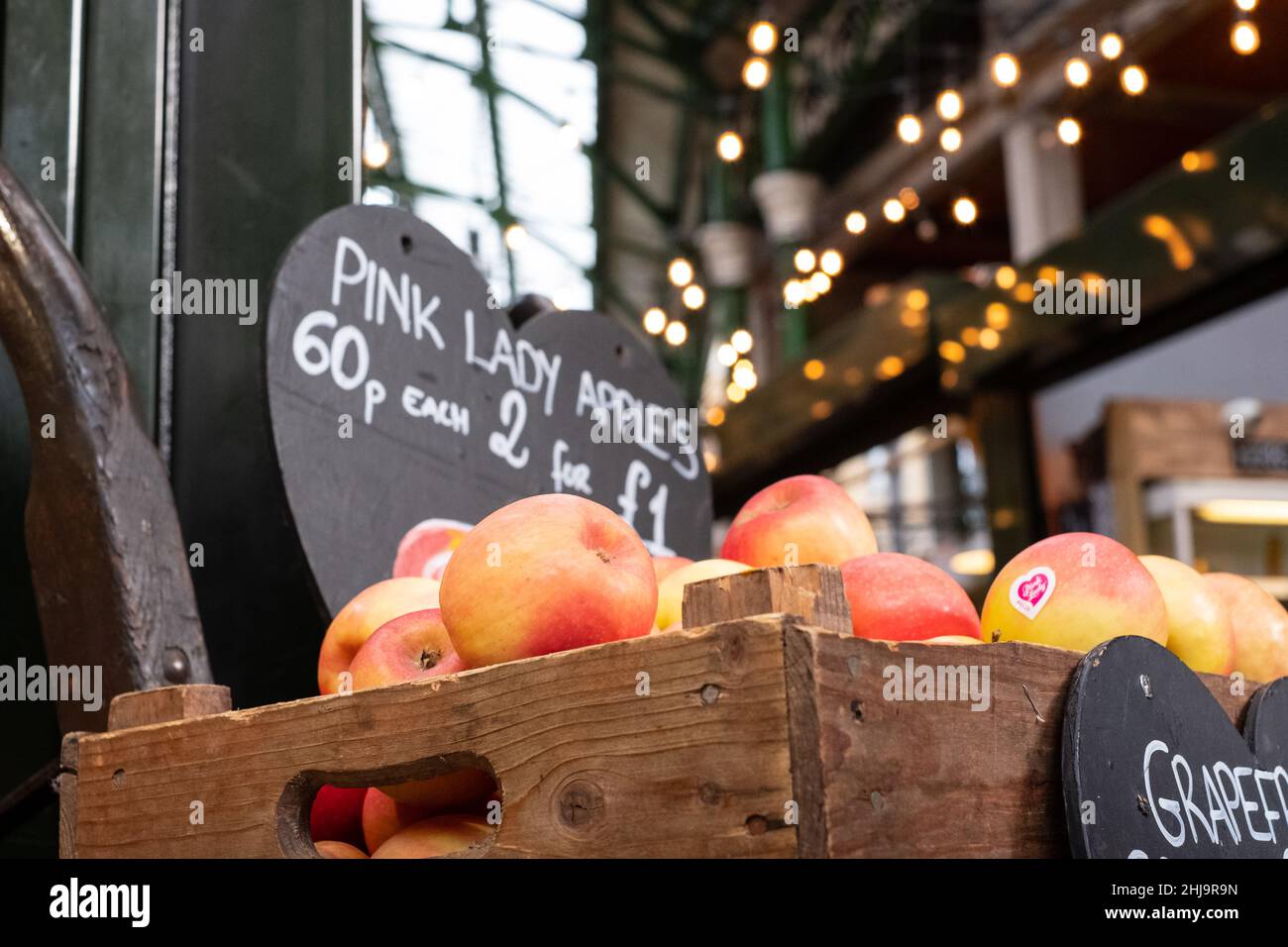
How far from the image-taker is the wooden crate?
666 mm

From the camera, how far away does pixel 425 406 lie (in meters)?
1.58

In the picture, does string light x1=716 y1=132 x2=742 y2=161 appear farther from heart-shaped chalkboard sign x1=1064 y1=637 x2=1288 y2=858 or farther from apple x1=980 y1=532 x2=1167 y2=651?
heart-shaped chalkboard sign x1=1064 y1=637 x2=1288 y2=858

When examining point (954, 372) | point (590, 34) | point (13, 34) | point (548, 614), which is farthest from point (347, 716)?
point (590, 34)

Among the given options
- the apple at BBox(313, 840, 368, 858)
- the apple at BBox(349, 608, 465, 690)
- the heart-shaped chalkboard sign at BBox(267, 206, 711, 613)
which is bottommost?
the apple at BBox(313, 840, 368, 858)

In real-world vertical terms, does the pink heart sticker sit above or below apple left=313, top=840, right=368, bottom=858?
above

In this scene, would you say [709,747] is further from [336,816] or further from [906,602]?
[336,816]

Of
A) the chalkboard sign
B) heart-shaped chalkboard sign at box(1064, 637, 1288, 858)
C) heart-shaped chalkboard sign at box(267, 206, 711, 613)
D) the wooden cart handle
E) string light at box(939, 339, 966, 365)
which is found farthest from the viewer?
string light at box(939, 339, 966, 365)

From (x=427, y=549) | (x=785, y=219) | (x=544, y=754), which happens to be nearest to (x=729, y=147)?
(x=785, y=219)

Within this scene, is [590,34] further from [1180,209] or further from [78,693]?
[78,693]

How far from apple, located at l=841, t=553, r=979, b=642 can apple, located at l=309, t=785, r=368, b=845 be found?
40 centimetres

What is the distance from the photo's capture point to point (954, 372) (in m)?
6.00

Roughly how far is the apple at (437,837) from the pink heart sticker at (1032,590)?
44cm

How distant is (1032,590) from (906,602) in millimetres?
122

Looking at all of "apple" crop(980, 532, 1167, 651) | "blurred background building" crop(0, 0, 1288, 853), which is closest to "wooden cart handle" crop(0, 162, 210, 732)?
"blurred background building" crop(0, 0, 1288, 853)
